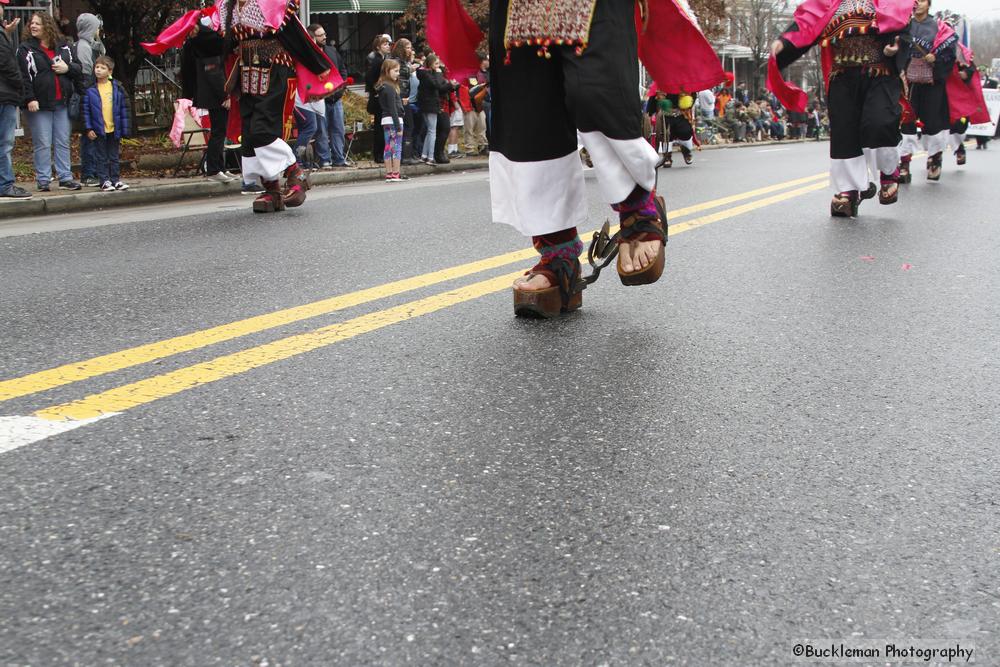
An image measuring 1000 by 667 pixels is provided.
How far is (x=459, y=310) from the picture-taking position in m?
4.41

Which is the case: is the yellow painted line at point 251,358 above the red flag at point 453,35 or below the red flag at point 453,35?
below

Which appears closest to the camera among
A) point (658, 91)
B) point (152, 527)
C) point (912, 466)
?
point (152, 527)

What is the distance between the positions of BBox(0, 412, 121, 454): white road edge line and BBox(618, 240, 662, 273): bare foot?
6.33 feet

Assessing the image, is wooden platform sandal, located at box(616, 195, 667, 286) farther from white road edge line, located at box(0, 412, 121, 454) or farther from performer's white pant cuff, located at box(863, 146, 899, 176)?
performer's white pant cuff, located at box(863, 146, 899, 176)

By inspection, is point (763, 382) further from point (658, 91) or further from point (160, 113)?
point (160, 113)

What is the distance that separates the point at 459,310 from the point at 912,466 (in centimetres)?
209

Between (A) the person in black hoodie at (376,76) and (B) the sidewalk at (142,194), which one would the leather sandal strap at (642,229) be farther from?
(A) the person in black hoodie at (376,76)

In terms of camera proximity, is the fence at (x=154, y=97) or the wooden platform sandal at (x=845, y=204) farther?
the fence at (x=154, y=97)

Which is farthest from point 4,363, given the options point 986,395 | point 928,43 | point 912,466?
point 928,43

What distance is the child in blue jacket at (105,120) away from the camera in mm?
10781

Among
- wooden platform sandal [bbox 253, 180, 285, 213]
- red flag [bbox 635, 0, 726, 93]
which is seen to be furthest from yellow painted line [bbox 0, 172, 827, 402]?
wooden platform sandal [bbox 253, 180, 285, 213]

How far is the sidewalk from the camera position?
Result: 377 inches

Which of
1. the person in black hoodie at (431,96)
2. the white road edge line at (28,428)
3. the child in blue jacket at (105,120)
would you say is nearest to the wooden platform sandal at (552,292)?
the white road edge line at (28,428)

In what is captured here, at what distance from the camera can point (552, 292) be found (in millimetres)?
4250
